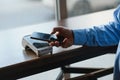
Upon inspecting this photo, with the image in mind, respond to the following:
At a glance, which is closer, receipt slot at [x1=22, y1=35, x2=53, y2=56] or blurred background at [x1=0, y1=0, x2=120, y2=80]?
receipt slot at [x1=22, y1=35, x2=53, y2=56]

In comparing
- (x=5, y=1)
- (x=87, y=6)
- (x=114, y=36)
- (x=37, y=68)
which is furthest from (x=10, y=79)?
(x=87, y=6)

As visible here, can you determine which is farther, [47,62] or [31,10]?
[31,10]

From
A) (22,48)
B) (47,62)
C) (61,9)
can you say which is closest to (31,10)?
(61,9)

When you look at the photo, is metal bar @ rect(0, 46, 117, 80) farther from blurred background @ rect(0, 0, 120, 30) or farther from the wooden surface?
blurred background @ rect(0, 0, 120, 30)

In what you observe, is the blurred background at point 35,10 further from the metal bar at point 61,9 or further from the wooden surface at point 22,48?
the wooden surface at point 22,48

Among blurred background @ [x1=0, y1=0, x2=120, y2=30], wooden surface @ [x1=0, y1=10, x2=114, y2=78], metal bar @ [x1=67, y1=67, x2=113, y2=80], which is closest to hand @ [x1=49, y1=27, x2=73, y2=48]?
wooden surface @ [x1=0, y1=10, x2=114, y2=78]

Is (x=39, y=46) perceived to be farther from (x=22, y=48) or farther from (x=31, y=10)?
(x=31, y=10)

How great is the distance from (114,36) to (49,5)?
0.81 metres

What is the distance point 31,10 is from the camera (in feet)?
5.65

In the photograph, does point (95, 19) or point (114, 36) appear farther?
point (95, 19)

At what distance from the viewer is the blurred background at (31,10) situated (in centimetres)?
163

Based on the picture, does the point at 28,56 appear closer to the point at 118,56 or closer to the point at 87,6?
the point at 118,56

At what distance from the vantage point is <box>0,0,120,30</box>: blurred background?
163 centimetres

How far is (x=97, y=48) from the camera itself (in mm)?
987
